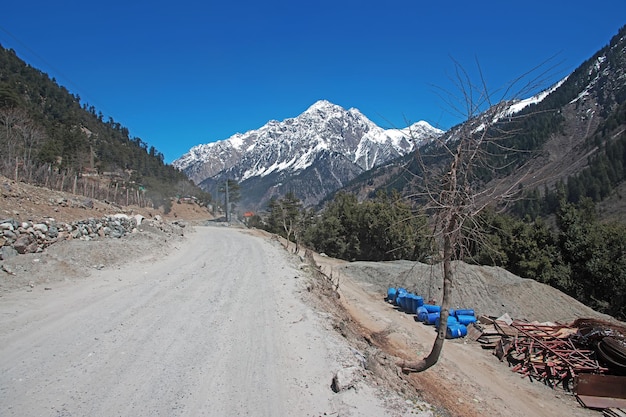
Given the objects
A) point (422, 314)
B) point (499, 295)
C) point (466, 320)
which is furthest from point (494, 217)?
point (499, 295)

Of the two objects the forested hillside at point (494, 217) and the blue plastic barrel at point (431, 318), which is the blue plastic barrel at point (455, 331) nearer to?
the blue plastic barrel at point (431, 318)

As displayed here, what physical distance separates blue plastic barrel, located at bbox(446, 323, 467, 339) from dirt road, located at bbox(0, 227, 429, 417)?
7957mm

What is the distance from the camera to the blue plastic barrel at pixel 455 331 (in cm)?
1669

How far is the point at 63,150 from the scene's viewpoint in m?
63.7

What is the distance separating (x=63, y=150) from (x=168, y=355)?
227 ft

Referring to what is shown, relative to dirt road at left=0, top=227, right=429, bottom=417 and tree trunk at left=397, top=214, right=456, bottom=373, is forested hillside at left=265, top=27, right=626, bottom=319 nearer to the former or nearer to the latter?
tree trunk at left=397, top=214, right=456, bottom=373

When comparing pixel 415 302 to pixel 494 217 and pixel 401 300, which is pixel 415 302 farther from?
pixel 494 217

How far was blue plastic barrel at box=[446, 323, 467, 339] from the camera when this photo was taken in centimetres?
1669

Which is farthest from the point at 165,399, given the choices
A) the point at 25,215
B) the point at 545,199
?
the point at 545,199

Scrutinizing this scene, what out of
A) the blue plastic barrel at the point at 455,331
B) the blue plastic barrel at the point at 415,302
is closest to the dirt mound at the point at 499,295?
the blue plastic barrel at the point at 415,302

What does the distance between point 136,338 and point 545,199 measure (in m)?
122

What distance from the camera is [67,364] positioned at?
6.59 m

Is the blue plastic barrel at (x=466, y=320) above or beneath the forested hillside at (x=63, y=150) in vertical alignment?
beneath

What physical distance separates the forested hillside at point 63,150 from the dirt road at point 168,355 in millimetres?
28902
